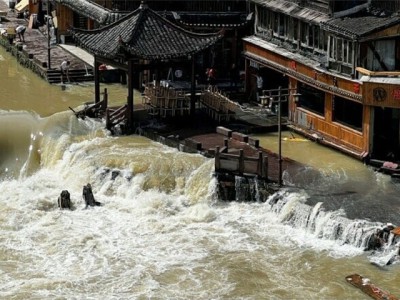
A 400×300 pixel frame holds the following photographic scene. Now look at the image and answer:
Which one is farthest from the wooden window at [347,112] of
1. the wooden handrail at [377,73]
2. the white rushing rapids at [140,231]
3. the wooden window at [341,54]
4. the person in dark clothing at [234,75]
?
the person in dark clothing at [234,75]

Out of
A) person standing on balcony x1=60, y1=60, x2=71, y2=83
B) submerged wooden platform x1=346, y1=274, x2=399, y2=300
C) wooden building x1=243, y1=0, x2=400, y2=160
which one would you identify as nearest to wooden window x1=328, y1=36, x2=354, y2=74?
wooden building x1=243, y1=0, x2=400, y2=160

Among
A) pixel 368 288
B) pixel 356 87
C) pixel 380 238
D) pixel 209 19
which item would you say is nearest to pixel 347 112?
pixel 356 87

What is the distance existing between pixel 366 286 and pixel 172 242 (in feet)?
29.8

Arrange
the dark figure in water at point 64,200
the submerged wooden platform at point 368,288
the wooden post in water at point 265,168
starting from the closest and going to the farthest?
the submerged wooden platform at point 368,288 < the wooden post in water at point 265,168 < the dark figure in water at point 64,200

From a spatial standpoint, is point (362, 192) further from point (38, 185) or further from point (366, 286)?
point (38, 185)

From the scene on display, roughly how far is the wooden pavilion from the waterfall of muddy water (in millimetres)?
3886

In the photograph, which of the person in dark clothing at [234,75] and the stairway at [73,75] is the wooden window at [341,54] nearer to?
the person in dark clothing at [234,75]

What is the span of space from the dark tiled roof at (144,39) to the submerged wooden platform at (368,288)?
19233mm

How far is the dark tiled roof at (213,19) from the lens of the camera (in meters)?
65.2

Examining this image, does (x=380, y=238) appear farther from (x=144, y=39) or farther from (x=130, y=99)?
(x=144, y=39)

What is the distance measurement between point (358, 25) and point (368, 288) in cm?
1743

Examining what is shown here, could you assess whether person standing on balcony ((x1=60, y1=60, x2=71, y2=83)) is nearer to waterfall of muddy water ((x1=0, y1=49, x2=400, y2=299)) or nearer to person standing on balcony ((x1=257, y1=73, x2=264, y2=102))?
waterfall of muddy water ((x1=0, y1=49, x2=400, y2=299))

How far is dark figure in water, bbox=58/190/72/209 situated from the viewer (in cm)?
4606

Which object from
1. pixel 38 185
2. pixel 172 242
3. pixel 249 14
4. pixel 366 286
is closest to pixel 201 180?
pixel 172 242
